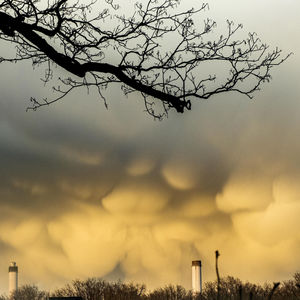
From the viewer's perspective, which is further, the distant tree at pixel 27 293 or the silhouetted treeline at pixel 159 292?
the distant tree at pixel 27 293

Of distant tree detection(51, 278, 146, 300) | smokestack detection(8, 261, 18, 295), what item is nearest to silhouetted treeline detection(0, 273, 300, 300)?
distant tree detection(51, 278, 146, 300)

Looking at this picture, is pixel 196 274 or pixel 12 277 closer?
pixel 196 274

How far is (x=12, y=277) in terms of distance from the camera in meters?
50.6

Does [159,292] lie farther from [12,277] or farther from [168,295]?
[12,277]

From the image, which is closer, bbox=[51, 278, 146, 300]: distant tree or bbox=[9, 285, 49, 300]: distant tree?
bbox=[51, 278, 146, 300]: distant tree

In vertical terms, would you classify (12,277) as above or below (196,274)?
above

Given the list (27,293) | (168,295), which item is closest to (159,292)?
(168,295)

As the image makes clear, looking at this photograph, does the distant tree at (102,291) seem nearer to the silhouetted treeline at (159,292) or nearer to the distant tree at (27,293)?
the silhouetted treeline at (159,292)

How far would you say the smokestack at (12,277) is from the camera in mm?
49469

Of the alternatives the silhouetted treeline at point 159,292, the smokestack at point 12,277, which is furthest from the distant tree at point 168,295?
the smokestack at point 12,277

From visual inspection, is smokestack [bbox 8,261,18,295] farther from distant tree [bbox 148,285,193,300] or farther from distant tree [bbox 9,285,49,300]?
distant tree [bbox 148,285,193,300]

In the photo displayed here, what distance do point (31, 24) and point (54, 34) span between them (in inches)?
12.8

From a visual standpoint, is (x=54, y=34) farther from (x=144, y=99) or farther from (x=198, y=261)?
(x=198, y=261)

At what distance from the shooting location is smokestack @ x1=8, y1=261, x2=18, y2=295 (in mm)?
49469
